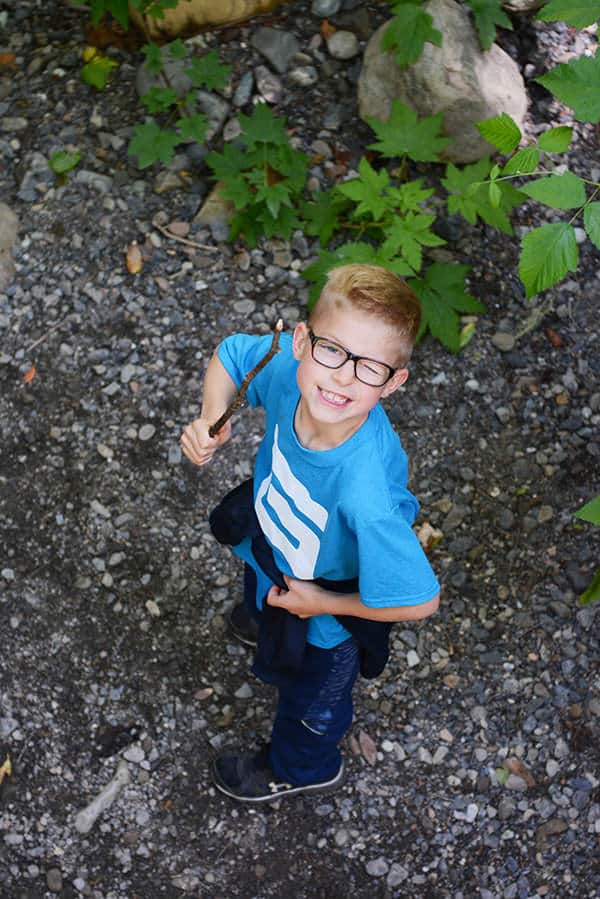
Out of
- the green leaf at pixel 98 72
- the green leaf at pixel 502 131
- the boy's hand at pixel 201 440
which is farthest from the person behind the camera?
the green leaf at pixel 98 72

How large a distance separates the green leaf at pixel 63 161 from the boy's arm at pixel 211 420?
1.84 m

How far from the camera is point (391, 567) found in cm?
182

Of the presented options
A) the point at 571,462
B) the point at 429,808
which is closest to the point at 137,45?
the point at 571,462

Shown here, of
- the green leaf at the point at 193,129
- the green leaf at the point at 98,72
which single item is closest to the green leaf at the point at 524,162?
the green leaf at the point at 193,129

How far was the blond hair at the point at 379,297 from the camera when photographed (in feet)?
5.71

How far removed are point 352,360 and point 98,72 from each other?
2556 mm

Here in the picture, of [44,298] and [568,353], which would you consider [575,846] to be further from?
[44,298]

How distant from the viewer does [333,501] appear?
186cm

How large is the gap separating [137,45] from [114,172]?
0.62m

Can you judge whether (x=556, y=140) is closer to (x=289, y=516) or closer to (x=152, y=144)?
(x=289, y=516)

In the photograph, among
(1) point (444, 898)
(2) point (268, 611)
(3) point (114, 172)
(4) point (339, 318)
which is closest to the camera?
(4) point (339, 318)

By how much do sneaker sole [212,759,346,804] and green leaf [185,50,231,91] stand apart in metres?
2.43

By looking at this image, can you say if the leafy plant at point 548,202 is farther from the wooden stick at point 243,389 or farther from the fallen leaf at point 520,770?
the fallen leaf at point 520,770

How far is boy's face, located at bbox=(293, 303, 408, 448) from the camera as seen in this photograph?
1745 millimetres
